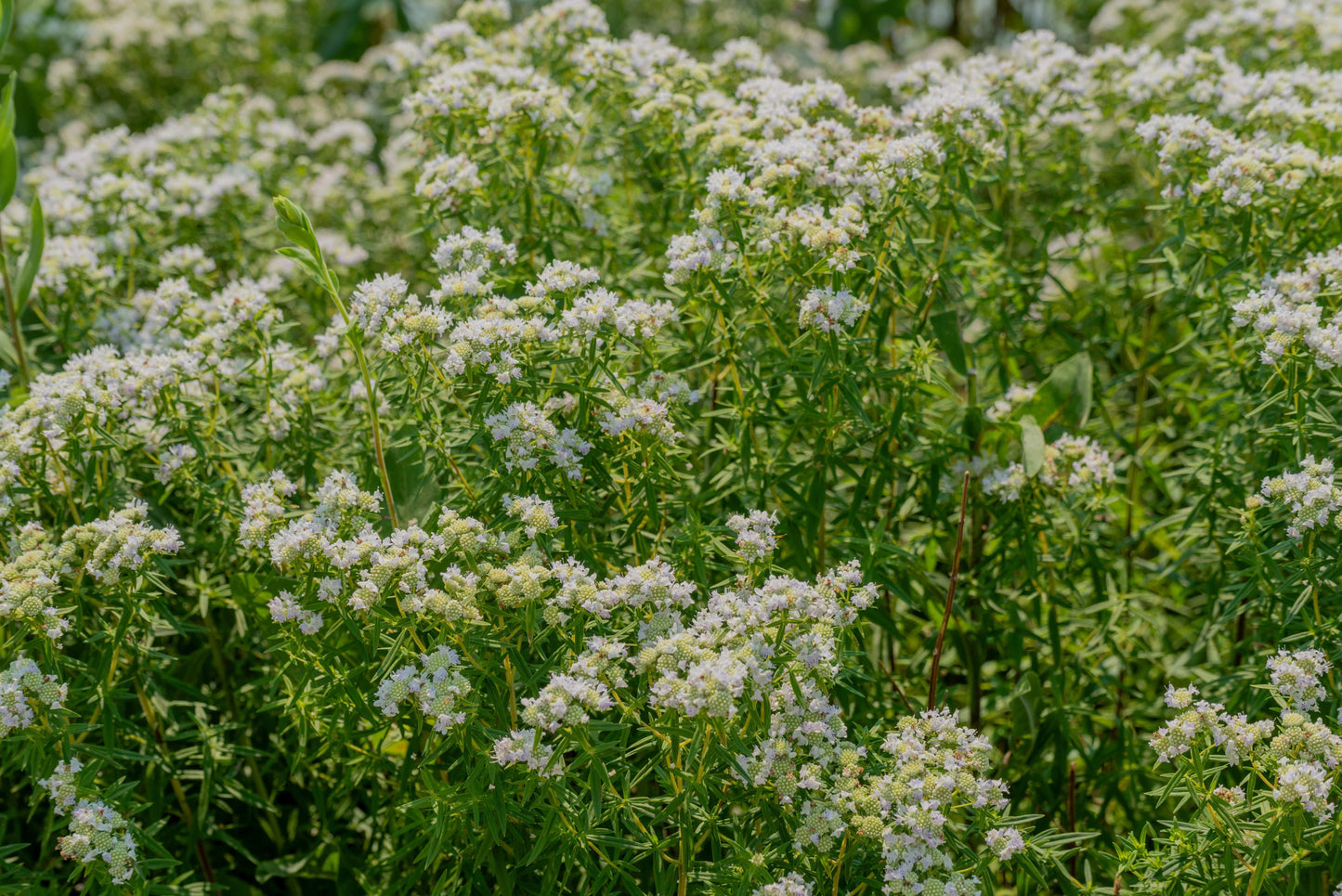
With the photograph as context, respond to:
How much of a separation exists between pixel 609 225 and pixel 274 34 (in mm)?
4217

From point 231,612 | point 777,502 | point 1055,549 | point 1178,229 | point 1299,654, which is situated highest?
point 1178,229

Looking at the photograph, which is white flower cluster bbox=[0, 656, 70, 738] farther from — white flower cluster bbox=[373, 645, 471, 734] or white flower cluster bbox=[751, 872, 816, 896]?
white flower cluster bbox=[751, 872, 816, 896]

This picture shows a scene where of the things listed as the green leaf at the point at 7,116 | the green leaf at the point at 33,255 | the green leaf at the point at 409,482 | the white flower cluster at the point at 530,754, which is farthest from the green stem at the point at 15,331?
the white flower cluster at the point at 530,754

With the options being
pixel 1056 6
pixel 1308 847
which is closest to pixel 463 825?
pixel 1308 847

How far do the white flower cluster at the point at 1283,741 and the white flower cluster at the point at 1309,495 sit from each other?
0.30 m

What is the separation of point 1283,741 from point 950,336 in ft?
4.64

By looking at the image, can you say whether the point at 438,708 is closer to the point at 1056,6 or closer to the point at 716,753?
the point at 716,753

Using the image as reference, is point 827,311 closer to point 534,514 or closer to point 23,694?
point 534,514

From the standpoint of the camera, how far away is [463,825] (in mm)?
2715

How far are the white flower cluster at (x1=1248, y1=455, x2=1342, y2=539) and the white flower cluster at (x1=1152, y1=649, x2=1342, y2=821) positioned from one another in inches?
11.9

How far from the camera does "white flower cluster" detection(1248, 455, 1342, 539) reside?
2.73m

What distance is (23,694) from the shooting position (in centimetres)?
267

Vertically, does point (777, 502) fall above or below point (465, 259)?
below

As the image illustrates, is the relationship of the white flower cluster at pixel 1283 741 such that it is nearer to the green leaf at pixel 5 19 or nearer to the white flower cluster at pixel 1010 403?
the white flower cluster at pixel 1010 403
